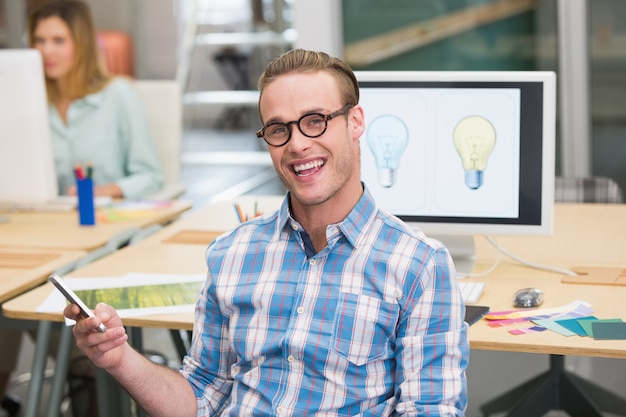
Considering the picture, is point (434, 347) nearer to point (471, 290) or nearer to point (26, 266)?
point (471, 290)

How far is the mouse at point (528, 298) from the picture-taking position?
2.12 metres

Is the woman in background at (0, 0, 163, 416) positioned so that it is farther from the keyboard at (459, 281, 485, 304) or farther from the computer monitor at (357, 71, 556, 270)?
the keyboard at (459, 281, 485, 304)

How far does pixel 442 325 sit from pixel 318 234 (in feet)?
0.89

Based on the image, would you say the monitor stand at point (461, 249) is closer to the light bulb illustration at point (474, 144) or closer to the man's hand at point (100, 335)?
the light bulb illustration at point (474, 144)

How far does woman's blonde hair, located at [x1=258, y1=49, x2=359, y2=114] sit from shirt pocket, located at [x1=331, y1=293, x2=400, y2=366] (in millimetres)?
344

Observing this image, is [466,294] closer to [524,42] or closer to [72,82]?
[72,82]

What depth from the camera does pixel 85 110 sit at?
11.6ft

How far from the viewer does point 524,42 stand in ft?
15.7

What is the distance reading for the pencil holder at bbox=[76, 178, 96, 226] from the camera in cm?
292

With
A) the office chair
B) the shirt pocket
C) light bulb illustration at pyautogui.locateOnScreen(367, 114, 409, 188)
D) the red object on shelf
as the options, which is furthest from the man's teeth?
the red object on shelf

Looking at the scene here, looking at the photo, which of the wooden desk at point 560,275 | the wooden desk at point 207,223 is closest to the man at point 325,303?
the wooden desk at point 560,275

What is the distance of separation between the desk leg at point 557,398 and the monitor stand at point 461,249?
461mm

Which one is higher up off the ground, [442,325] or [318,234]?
[318,234]

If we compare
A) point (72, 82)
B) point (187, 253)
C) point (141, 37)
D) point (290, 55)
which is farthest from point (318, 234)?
point (141, 37)
